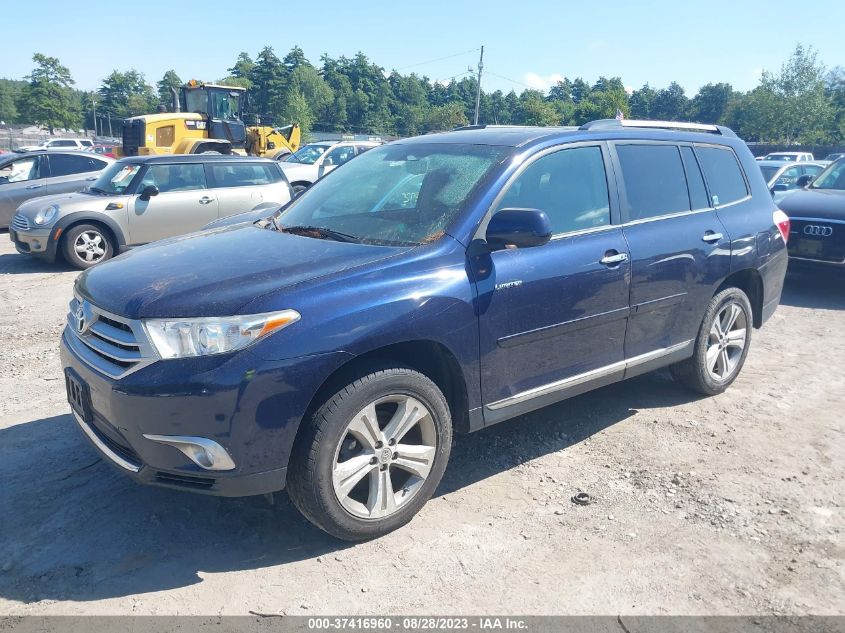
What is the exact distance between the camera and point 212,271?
3162 mm

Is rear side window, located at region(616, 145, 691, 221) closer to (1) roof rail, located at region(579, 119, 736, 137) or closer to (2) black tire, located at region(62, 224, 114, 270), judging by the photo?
(1) roof rail, located at region(579, 119, 736, 137)

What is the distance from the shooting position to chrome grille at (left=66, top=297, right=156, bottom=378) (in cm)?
285

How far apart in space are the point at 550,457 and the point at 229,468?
6.88 ft

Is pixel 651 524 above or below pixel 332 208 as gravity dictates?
below

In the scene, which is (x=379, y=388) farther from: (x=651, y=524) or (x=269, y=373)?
(x=651, y=524)

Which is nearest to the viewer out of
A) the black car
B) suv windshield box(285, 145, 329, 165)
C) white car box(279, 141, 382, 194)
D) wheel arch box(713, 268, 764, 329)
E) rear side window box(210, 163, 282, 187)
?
wheel arch box(713, 268, 764, 329)

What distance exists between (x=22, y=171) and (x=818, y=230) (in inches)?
525

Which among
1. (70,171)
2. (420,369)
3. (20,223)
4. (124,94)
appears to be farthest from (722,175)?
(124,94)

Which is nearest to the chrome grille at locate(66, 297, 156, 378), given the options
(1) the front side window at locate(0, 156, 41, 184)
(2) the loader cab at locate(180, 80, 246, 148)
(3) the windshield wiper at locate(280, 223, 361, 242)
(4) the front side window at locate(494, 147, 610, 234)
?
(3) the windshield wiper at locate(280, 223, 361, 242)

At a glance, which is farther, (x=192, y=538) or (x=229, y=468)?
(x=192, y=538)

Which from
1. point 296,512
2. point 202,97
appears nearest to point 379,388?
point 296,512

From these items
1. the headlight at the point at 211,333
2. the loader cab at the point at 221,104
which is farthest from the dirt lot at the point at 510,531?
the loader cab at the point at 221,104

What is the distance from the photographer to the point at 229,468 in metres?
2.80

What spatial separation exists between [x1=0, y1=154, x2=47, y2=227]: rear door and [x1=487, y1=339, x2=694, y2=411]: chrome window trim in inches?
477
